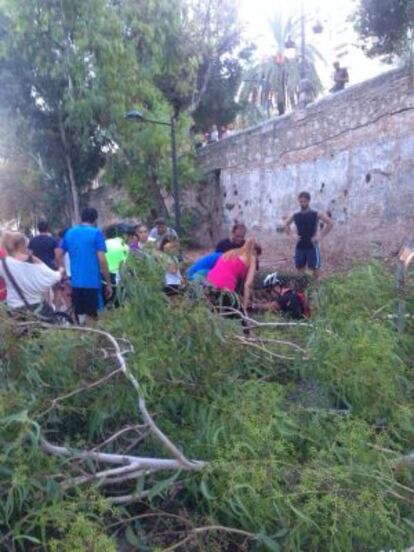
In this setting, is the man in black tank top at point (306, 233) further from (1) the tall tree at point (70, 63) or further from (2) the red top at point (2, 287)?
(1) the tall tree at point (70, 63)

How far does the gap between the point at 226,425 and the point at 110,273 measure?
4.01 meters

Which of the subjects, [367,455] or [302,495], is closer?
[302,495]

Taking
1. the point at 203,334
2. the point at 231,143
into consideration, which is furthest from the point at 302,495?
the point at 231,143

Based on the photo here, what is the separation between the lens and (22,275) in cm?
539

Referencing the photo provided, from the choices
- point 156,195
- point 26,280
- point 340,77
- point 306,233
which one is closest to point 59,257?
point 26,280

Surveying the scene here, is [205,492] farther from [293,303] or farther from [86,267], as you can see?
[86,267]

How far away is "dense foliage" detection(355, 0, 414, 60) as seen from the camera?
10.5 meters

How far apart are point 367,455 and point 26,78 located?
17113 millimetres

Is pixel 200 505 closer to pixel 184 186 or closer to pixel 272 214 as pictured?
pixel 272 214

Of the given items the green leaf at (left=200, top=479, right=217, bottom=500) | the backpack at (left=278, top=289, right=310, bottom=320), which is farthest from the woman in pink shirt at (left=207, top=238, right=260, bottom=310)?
the green leaf at (left=200, top=479, right=217, bottom=500)

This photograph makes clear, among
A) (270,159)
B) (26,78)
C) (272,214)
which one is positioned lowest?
(272,214)

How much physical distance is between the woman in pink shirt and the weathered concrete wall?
327cm

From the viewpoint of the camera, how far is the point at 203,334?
3.13m

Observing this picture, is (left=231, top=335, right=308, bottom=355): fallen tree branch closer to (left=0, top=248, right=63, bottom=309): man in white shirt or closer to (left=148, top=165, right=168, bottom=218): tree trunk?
(left=0, top=248, right=63, bottom=309): man in white shirt
